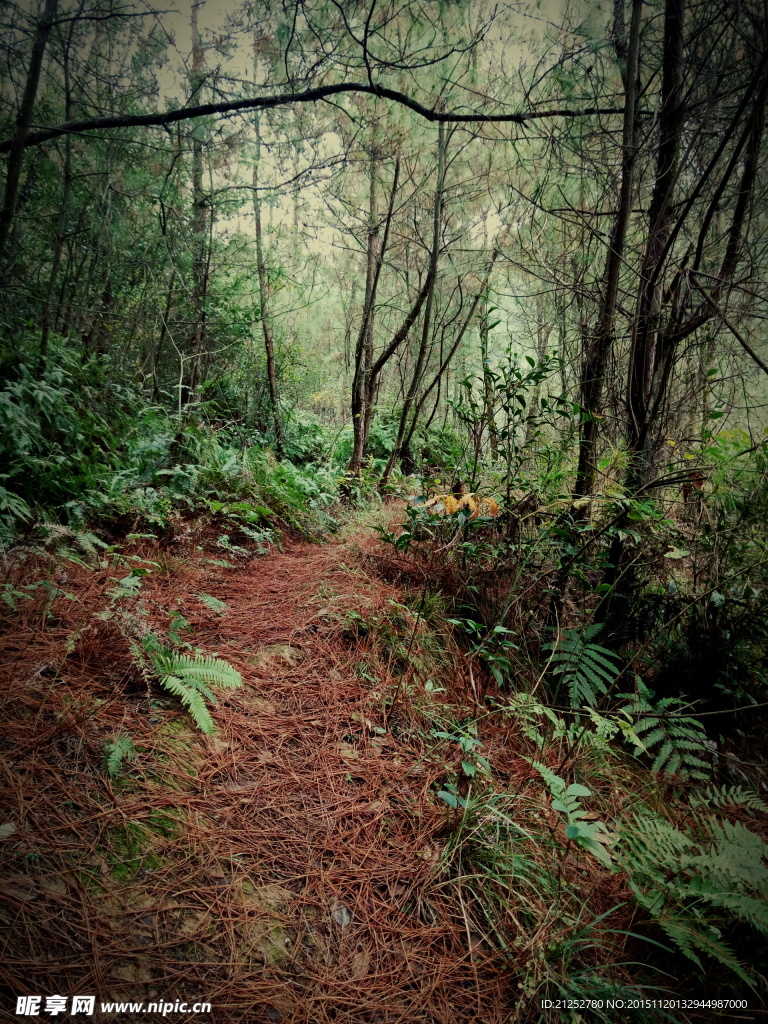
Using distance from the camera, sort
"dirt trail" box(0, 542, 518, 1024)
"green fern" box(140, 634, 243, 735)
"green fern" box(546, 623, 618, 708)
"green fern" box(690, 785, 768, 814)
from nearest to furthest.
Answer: "dirt trail" box(0, 542, 518, 1024) < "green fern" box(690, 785, 768, 814) < "green fern" box(140, 634, 243, 735) < "green fern" box(546, 623, 618, 708)

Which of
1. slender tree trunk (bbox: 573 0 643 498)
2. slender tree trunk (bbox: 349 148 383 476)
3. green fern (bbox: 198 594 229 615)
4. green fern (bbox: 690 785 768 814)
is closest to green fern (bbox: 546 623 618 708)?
green fern (bbox: 690 785 768 814)

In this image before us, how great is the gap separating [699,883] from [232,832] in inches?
64.7

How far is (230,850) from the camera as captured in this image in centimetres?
157

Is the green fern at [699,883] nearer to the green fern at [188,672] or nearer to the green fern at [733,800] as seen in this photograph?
the green fern at [733,800]

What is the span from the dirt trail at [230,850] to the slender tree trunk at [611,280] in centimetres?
202

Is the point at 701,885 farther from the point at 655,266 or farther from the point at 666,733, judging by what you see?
the point at 655,266

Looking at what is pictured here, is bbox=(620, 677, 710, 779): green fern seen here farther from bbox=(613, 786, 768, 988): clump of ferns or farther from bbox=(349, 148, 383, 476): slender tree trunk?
bbox=(349, 148, 383, 476): slender tree trunk

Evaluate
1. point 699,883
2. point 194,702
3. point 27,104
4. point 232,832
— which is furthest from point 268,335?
point 699,883

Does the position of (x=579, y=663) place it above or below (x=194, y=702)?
above

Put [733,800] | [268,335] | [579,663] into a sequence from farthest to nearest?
[268,335], [579,663], [733,800]

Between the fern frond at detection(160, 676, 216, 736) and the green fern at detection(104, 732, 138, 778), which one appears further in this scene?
the fern frond at detection(160, 676, 216, 736)

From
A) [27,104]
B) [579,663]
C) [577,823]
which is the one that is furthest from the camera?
[27,104]

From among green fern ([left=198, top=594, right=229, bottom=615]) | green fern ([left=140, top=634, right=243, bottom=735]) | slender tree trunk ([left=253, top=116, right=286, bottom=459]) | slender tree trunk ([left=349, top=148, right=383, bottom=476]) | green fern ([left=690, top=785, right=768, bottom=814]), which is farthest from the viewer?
slender tree trunk ([left=253, top=116, right=286, bottom=459])

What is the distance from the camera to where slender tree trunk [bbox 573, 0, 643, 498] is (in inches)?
108
